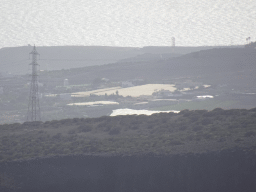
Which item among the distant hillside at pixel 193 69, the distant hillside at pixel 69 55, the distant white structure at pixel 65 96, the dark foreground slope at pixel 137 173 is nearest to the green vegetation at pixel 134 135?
the dark foreground slope at pixel 137 173

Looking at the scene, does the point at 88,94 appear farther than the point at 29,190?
Yes

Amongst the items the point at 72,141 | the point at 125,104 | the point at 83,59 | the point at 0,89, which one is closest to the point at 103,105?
the point at 125,104

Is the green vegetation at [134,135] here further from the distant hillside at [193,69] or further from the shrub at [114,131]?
the distant hillside at [193,69]

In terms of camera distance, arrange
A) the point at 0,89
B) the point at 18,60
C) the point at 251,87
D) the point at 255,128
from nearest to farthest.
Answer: the point at 255,128, the point at 0,89, the point at 251,87, the point at 18,60

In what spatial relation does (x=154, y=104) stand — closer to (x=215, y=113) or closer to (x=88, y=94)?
(x=88, y=94)

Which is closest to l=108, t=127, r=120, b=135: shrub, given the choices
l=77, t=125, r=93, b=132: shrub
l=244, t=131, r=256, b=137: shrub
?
l=77, t=125, r=93, b=132: shrub

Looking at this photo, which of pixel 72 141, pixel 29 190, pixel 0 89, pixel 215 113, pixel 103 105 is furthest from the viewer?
pixel 0 89

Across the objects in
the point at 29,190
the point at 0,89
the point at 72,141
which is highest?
the point at 0,89
